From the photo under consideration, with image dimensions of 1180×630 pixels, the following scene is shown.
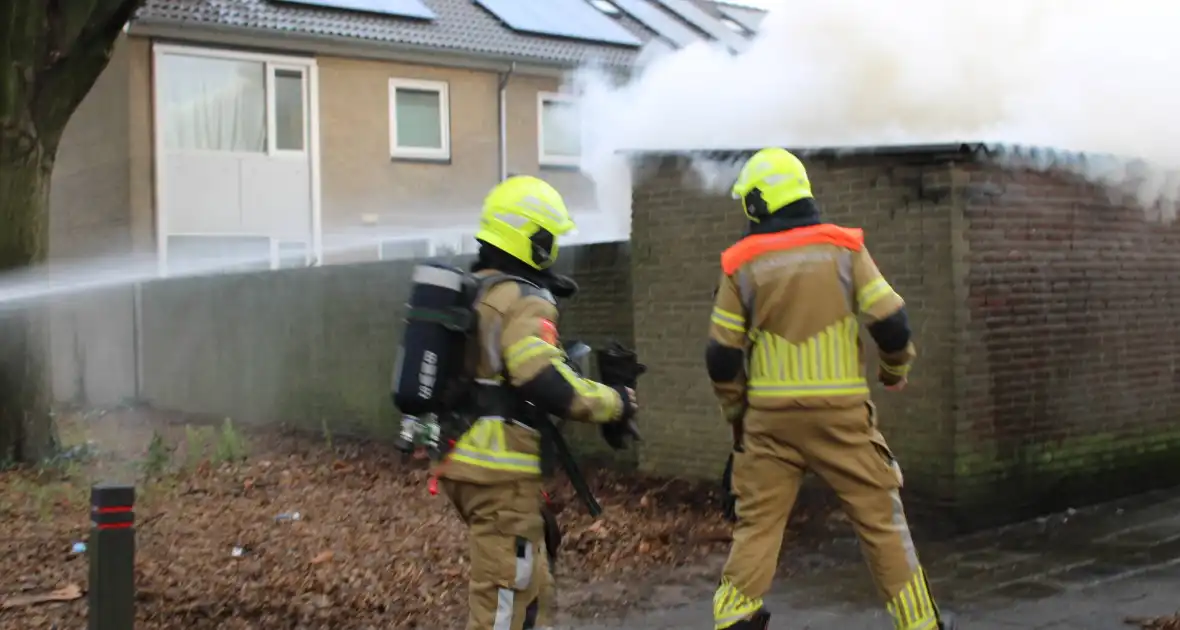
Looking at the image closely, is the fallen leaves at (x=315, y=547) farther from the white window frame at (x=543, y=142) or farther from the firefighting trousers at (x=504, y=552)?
the white window frame at (x=543, y=142)

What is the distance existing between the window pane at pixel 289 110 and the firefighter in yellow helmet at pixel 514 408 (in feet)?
47.2

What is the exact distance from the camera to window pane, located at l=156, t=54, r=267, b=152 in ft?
55.1

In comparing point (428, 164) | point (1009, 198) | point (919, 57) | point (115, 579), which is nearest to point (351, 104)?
point (428, 164)

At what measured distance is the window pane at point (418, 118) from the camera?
18609mm

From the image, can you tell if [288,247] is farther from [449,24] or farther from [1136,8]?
[1136,8]

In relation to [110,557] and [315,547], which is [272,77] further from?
[110,557]

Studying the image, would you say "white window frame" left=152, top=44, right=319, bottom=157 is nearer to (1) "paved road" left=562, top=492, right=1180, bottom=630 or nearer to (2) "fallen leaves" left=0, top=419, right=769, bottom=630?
(2) "fallen leaves" left=0, top=419, right=769, bottom=630

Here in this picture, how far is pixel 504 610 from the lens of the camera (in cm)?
384

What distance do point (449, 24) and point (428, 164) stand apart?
7.61 feet

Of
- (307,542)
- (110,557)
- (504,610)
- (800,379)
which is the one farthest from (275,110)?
(504,610)

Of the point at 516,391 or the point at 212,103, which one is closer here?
the point at 516,391

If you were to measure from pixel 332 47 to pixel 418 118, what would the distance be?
1739 millimetres

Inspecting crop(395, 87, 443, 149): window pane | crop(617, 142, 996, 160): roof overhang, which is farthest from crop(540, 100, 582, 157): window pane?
crop(617, 142, 996, 160): roof overhang

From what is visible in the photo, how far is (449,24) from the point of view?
755 inches
